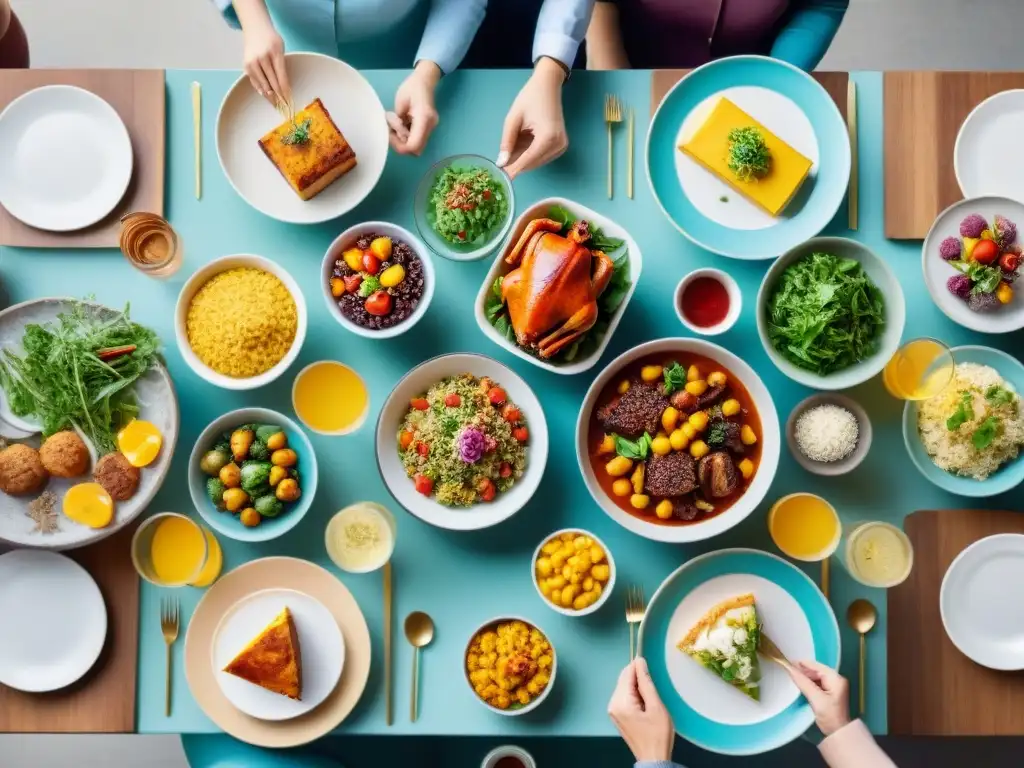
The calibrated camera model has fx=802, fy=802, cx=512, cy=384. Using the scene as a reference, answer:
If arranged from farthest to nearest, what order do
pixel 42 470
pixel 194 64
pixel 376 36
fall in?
pixel 194 64 → pixel 376 36 → pixel 42 470

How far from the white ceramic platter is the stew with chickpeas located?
1.00m

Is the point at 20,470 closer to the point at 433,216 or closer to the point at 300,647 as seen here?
the point at 300,647

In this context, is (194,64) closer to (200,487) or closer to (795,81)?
(200,487)

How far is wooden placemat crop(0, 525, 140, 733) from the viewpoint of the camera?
6.27 ft

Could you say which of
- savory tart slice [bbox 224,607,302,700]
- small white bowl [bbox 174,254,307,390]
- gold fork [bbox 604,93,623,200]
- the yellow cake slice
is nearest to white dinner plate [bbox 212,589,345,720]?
savory tart slice [bbox 224,607,302,700]

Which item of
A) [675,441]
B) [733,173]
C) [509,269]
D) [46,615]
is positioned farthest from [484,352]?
[46,615]

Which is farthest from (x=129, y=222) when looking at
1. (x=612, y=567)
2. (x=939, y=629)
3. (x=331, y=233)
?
(x=939, y=629)

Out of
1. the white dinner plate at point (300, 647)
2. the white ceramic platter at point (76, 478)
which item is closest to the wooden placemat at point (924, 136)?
the white dinner plate at point (300, 647)

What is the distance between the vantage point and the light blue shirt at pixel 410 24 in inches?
77.8

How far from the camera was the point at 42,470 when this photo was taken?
1840 mm

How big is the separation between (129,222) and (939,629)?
218cm

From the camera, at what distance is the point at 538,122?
6.34 ft

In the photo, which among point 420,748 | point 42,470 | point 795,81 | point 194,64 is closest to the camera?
point 42,470

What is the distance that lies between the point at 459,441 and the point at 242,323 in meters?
0.57
